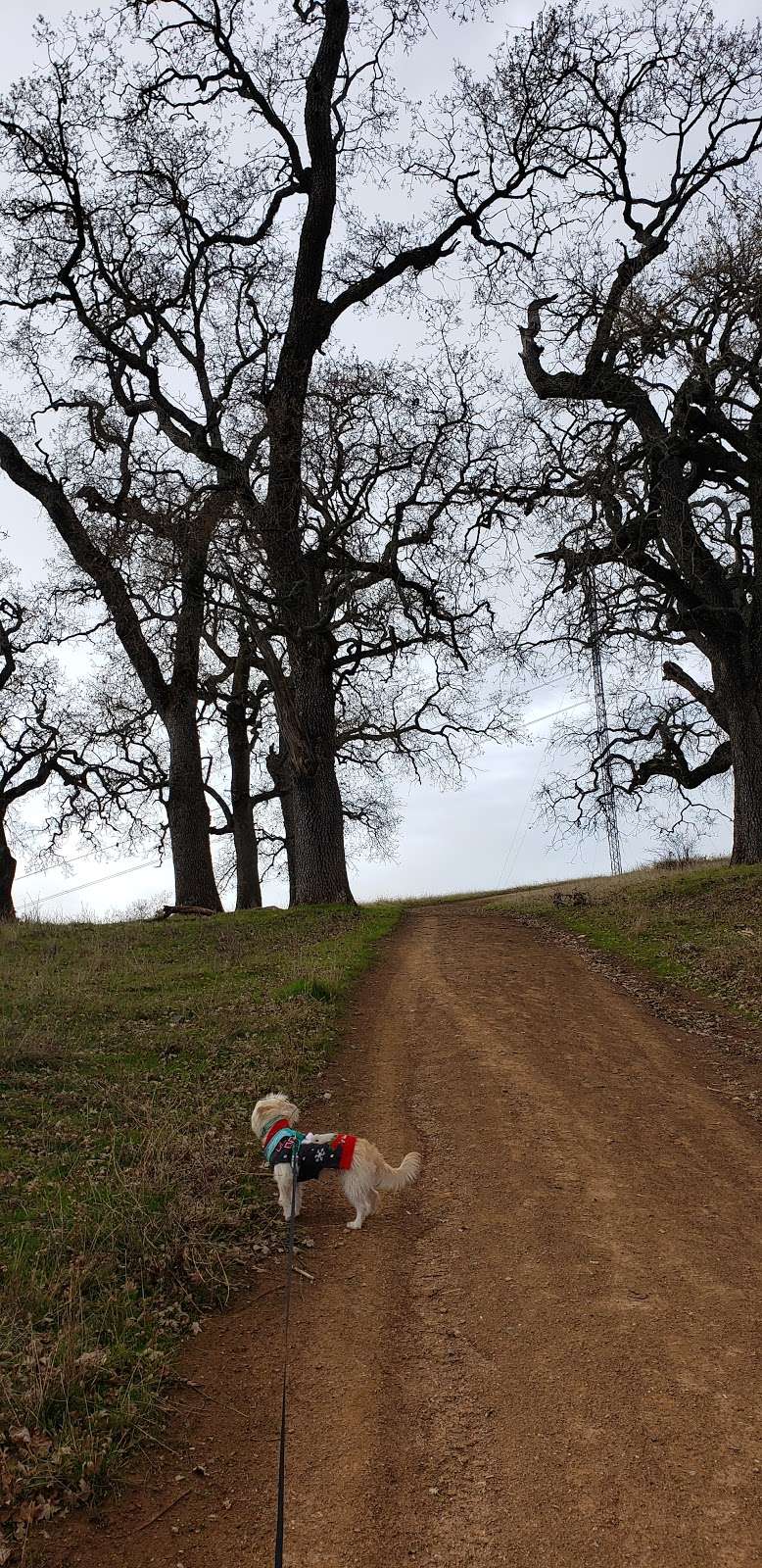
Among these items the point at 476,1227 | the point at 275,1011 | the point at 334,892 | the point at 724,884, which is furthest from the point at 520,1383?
the point at 334,892

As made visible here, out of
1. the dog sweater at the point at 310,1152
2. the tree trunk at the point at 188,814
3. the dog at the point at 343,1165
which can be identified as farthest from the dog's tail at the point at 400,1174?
the tree trunk at the point at 188,814

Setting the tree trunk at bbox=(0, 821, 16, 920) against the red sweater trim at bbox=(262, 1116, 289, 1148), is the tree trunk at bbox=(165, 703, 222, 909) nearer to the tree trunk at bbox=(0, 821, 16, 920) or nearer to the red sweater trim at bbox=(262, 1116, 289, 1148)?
the tree trunk at bbox=(0, 821, 16, 920)

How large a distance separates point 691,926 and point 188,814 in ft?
39.3

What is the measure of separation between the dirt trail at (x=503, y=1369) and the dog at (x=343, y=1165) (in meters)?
0.26

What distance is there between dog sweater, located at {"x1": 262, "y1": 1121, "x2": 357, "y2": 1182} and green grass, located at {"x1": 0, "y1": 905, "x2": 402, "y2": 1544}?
479mm

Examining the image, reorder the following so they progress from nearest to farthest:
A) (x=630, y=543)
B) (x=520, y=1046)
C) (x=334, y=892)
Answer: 1. (x=520, y=1046)
2. (x=630, y=543)
3. (x=334, y=892)

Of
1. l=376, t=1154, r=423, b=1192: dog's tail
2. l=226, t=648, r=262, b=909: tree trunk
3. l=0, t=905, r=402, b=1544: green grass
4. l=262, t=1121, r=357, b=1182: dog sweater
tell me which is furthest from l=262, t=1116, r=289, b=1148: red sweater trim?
l=226, t=648, r=262, b=909: tree trunk

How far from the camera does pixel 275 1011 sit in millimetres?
10547

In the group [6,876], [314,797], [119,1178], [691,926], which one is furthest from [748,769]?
[6,876]

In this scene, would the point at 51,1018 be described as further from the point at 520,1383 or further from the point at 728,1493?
the point at 728,1493

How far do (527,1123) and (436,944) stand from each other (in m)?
7.84

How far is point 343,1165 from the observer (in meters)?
5.57

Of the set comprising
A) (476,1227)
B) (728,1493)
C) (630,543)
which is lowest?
(728,1493)

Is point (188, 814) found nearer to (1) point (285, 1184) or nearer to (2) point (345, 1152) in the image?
(1) point (285, 1184)
